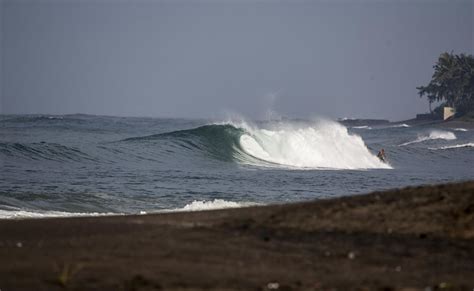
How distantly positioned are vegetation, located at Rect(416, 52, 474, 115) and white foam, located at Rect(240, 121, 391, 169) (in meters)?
87.0

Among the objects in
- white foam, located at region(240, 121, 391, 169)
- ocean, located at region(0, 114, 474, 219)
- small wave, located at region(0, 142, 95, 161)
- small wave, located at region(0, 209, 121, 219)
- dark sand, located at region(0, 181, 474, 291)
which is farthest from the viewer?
white foam, located at region(240, 121, 391, 169)

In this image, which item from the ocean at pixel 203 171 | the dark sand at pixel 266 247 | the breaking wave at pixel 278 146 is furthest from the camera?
the breaking wave at pixel 278 146

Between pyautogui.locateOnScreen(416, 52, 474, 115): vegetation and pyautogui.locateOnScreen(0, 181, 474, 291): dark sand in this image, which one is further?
pyautogui.locateOnScreen(416, 52, 474, 115): vegetation

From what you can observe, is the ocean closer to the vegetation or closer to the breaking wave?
the breaking wave

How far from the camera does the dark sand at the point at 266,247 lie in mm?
5480

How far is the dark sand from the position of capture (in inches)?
216

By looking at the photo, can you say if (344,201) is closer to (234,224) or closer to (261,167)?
(234,224)

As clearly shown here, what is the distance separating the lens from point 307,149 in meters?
35.6

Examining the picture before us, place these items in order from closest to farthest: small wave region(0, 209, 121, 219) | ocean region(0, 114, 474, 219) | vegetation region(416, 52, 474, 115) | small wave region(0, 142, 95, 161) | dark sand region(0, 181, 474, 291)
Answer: dark sand region(0, 181, 474, 291) < small wave region(0, 209, 121, 219) < ocean region(0, 114, 474, 219) < small wave region(0, 142, 95, 161) < vegetation region(416, 52, 474, 115)

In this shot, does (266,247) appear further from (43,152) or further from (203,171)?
(43,152)

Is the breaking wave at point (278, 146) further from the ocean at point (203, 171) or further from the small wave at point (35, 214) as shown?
the small wave at point (35, 214)

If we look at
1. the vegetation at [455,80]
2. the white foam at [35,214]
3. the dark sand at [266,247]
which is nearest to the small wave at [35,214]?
the white foam at [35,214]

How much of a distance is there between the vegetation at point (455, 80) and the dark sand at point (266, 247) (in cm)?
11703

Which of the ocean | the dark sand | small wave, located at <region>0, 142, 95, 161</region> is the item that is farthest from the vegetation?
the dark sand
